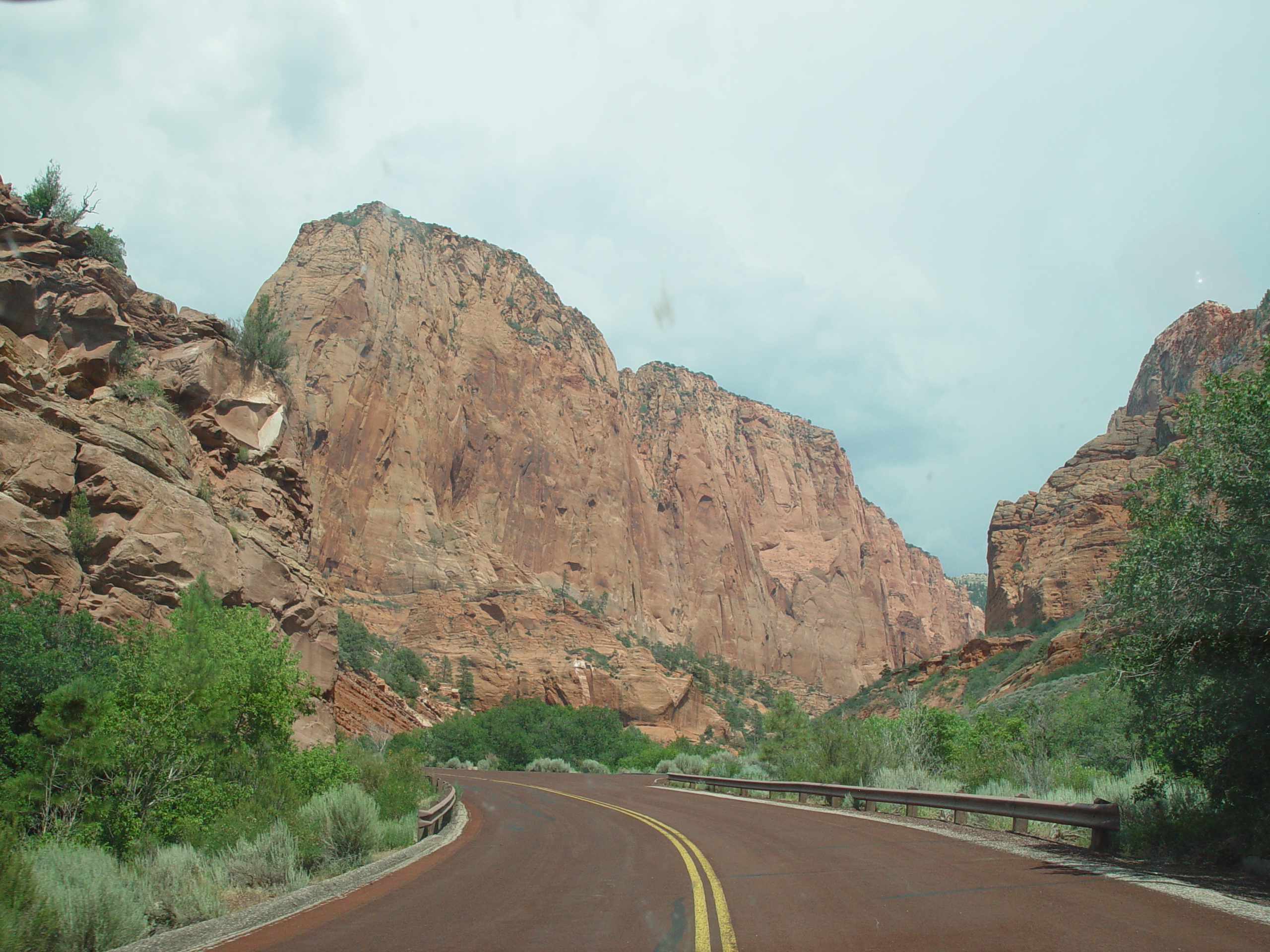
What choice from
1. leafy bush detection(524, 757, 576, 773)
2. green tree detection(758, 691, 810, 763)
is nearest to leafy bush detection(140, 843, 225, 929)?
green tree detection(758, 691, 810, 763)

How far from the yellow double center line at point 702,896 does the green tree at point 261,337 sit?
79.4ft

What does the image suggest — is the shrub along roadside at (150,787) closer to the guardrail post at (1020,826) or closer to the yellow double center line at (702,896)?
the yellow double center line at (702,896)

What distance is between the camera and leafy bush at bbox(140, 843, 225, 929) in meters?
7.55

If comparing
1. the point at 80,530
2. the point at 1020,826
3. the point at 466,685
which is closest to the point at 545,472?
the point at 466,685

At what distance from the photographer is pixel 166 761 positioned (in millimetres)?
10781

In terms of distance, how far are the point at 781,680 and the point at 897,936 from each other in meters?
109

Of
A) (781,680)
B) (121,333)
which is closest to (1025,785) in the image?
(121,333)

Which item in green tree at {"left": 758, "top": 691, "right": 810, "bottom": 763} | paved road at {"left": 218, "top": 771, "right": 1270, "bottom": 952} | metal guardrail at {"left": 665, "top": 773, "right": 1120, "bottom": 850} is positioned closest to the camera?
paved road at {"left": 218, "top": 771, "right": 1270, "bottom": 952}

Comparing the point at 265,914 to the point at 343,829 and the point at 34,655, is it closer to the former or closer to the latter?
the point at 343,829

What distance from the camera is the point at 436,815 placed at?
14875 mm

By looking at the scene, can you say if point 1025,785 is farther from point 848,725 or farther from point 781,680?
point 781,680

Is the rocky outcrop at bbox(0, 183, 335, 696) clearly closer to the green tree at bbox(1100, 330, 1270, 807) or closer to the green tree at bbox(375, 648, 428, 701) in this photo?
the green tree at bbox(1100, 330, 1270, 807)

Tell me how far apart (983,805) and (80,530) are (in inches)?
755

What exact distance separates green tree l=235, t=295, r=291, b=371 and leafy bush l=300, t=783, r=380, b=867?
2239 cm
